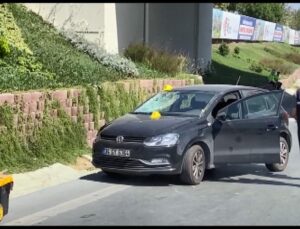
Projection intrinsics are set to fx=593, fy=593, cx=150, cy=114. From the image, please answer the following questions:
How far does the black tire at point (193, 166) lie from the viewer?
29.2 feet

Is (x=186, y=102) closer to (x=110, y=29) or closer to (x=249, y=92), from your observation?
(x=249, y=92)

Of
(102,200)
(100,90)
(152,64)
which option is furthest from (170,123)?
(152,64)

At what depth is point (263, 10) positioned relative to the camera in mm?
81250

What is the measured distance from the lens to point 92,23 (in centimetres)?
2081

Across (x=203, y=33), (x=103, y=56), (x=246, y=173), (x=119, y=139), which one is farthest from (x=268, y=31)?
(x=119, y=139)

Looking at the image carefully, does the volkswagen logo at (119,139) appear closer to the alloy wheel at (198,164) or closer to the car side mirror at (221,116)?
the alloy wheel at (198,164)

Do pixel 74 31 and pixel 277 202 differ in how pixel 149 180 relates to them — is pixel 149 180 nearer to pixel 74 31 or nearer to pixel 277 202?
pixel 277 202

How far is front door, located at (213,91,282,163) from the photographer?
9.50m

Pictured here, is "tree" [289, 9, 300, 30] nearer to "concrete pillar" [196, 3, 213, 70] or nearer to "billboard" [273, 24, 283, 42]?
"billboard" [273, 24, 283, 42]

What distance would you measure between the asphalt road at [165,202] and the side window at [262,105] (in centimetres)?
104

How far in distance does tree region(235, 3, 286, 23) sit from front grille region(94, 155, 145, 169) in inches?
2661

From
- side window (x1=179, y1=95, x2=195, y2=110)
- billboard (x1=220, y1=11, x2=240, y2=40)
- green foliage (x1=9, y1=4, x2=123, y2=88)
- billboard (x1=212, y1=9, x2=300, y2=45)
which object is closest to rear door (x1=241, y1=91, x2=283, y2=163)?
side window (x1=179, y1=95, x2=195, y2=110)

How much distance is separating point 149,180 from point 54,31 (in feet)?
35.5

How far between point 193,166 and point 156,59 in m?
10.3
